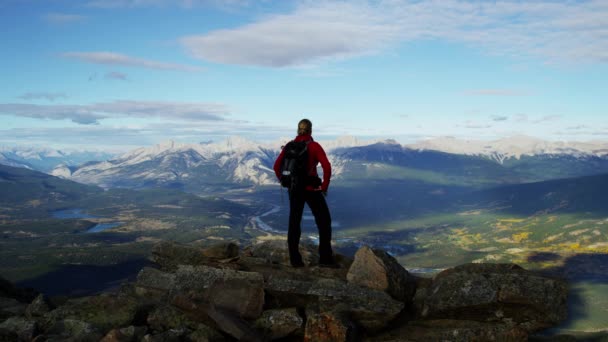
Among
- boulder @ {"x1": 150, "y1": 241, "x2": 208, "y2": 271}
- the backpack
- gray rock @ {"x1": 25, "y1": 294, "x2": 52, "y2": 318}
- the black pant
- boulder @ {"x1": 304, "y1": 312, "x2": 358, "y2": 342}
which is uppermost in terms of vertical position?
the backpack

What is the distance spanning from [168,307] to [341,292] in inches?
305

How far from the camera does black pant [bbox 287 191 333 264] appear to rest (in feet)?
79.3

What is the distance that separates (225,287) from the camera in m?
21.7

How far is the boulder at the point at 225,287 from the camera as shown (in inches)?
824

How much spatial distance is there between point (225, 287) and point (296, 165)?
681 centimetres

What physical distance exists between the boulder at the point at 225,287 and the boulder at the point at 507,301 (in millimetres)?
7945

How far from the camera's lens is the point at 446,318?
20766 mm

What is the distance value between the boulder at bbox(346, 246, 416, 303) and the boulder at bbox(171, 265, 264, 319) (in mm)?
4591

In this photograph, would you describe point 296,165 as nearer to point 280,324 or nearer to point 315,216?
point 315,216

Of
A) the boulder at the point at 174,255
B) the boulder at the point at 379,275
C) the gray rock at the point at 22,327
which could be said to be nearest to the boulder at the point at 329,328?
the boulder at the point at 379,275

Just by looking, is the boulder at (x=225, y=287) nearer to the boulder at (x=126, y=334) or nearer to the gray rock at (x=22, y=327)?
the boulder at (x=126, y=334)

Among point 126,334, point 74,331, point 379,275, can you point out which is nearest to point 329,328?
point 379,275

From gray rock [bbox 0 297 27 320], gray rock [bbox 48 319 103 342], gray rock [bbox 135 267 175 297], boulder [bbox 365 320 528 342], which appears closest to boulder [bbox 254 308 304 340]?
boulder [bbox 365 320 528 342]

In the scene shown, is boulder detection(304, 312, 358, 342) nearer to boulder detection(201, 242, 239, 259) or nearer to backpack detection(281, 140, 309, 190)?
backpack detection(281, 140, 309, 190)
